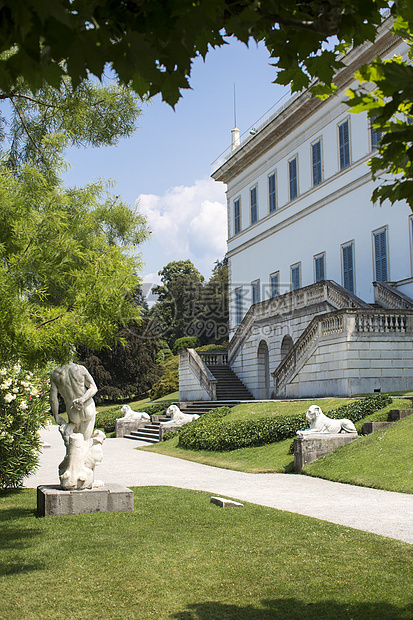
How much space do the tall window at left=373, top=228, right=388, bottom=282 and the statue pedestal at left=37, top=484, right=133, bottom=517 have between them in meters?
20.3

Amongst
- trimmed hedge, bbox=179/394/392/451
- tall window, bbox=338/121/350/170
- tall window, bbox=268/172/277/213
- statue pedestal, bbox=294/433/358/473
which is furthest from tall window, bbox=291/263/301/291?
statue pedestal, bbox=294/433/358/473

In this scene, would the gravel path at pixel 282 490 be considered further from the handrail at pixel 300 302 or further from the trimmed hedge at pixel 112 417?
the trimmed hedge at pixel 112 417

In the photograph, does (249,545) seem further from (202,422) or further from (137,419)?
(137,419)

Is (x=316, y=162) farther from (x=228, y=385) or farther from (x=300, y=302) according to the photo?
(x=228, y=385)

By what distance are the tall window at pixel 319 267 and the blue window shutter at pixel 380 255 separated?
463 centimetres

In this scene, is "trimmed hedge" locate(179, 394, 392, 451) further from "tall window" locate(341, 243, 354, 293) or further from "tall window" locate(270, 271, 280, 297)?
"tall window" locate(270, 271, 280, 297)

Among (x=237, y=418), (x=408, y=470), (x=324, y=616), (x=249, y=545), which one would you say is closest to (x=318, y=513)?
(x=249, y=545)

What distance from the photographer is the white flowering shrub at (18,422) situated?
11.1 metres

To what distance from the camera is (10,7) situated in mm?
2363

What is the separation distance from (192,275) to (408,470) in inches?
2764

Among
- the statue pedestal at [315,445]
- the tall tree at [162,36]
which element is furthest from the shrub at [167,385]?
the tall tree at [162,36]

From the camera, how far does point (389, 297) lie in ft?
82.2

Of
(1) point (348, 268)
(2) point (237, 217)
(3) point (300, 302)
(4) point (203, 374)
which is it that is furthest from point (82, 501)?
(2) point (237, 217)

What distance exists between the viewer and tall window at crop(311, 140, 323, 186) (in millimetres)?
32312
